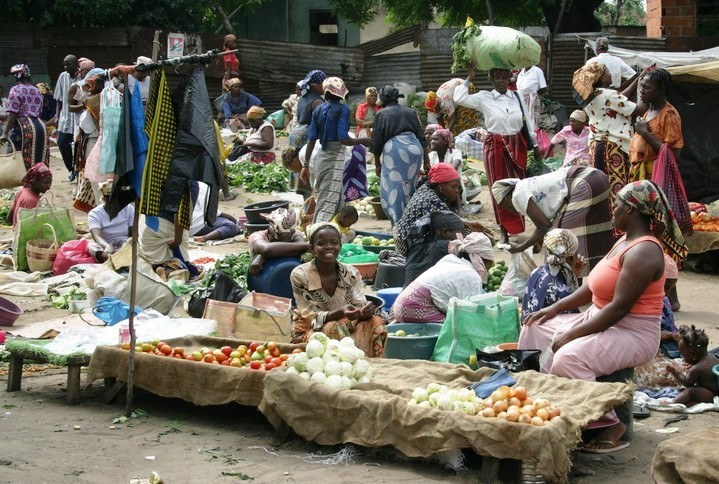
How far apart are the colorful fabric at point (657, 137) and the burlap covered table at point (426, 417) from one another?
3.79 metres

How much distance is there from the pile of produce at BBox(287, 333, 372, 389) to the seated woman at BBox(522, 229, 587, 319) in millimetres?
1371

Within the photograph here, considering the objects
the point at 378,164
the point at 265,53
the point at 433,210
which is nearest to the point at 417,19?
the point at 265,53

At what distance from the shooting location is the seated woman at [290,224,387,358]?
256 inches

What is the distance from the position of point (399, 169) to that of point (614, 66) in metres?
3.98

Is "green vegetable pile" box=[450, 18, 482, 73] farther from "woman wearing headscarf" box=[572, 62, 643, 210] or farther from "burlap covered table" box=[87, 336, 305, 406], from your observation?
"burlap covered table" box=[87, 336, 305, 406]

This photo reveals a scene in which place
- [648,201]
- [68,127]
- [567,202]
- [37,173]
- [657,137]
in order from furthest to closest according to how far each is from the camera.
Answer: [68,127] → [37,173] → [657,137] → [567,202] → [648,201]

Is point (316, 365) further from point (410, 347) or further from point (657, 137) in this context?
point (657, 137)

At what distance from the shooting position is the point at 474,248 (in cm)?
772

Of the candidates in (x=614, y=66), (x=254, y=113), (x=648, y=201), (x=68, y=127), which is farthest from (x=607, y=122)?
(x=68, y=127)

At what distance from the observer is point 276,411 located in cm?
562

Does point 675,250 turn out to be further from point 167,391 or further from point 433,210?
point 167,391

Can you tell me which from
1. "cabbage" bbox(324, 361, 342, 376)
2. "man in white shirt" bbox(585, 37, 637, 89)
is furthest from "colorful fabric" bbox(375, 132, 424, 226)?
"cabbage" bbox(324, 361, 342, 376)

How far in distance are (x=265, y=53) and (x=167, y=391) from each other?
17.5 metres

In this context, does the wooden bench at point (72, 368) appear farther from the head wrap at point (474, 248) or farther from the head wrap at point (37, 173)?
the head wrap at point (37, 173)
